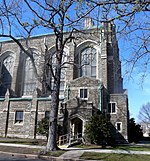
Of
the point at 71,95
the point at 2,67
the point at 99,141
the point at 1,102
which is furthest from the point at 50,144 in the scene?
the point at 2,67

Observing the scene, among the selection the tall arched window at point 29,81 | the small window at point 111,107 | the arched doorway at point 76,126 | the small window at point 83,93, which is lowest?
the arched doorway at point 76,126

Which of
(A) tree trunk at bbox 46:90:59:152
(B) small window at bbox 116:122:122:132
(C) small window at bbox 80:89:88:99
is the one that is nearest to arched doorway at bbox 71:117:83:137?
(C) small window at bbox 80:89:88:99

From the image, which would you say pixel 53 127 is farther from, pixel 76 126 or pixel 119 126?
pixel 119 126

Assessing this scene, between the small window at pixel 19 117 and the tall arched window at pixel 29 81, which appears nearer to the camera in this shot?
the small window at pixel 19 117

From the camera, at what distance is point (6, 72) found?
122ft

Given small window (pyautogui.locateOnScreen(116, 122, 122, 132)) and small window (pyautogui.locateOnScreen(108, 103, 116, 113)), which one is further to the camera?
small window (pyautogui.locateOnScreen(108, 103, 116, 113))

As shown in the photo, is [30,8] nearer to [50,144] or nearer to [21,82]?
[50,144]

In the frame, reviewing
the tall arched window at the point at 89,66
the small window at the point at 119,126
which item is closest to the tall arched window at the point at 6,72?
the tall arched window at the point at 89,66

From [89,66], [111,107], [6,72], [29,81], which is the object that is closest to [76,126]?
[111,107]

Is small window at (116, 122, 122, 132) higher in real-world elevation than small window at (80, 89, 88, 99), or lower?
lower

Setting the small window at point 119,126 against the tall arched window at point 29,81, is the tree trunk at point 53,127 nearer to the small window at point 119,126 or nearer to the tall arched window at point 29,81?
the small window at point 119,126

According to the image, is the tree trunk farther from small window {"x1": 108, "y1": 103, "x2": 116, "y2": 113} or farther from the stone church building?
small window {"x1": 108, "y1": 103, "x2": 116, "y2": 113}

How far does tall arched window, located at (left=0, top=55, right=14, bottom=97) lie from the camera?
118 feet

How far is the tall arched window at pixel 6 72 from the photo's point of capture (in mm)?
36031
